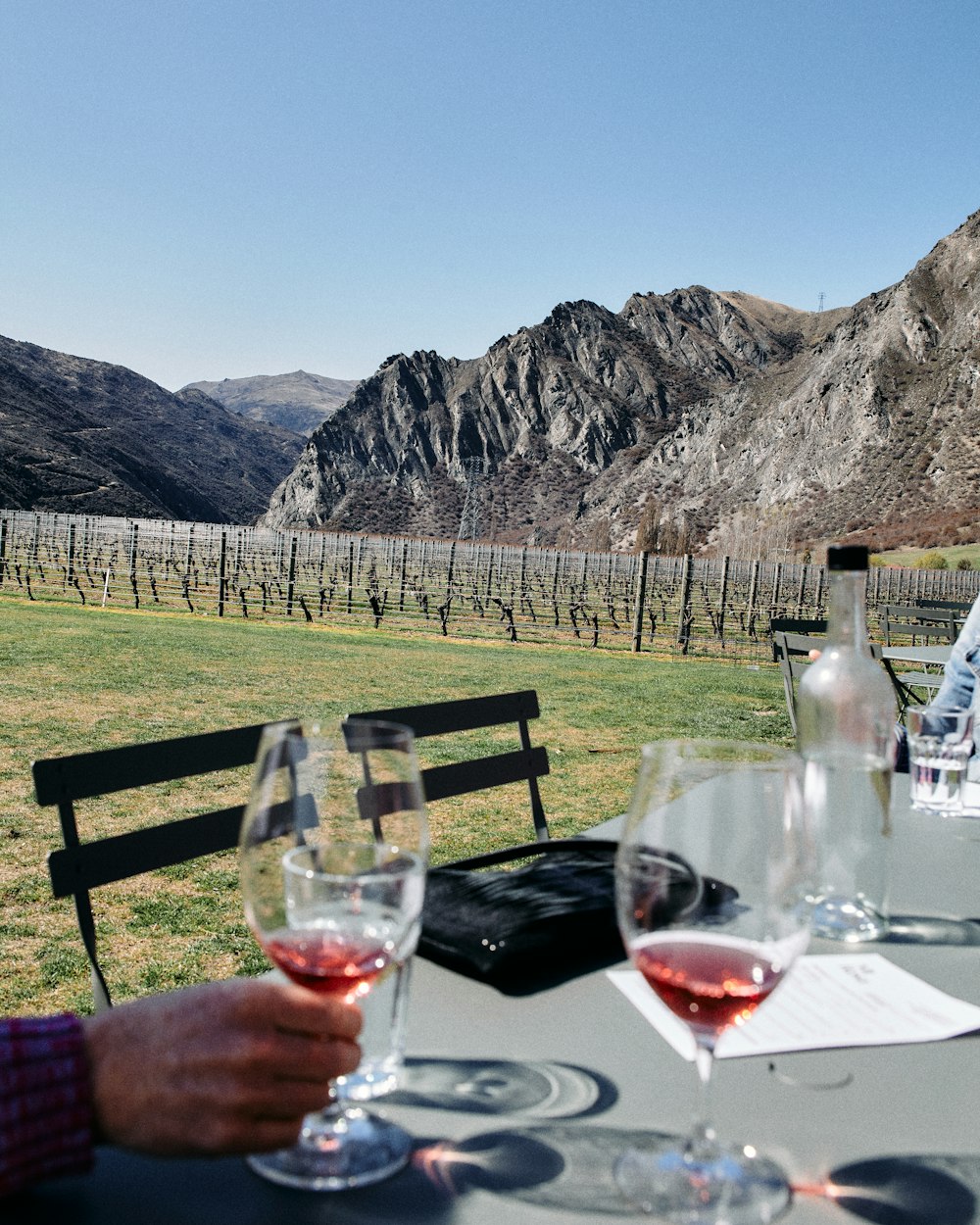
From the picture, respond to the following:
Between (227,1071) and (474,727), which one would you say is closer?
(227,1071)

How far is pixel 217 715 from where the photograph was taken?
10.2 meters

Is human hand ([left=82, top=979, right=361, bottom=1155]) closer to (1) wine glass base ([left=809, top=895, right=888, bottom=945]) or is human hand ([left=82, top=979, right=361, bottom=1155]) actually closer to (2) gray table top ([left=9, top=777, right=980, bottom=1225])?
(2) gray table top ([left=9, top=777, right=980, bottom=1225])

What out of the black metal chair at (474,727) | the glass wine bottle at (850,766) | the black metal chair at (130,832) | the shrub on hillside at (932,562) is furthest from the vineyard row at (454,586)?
the glass wine bottle at (850,766)

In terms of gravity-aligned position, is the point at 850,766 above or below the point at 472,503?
below

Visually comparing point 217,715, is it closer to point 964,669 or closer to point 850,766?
point 964,669

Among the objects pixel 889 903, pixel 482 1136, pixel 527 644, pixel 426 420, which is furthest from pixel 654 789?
pixel 426 420

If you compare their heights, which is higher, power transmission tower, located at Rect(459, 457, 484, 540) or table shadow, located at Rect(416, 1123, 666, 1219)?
power transmission tower, located at Rect(459, 457, 484, 540)

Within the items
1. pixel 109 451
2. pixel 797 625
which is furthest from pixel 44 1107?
pixel 109 451

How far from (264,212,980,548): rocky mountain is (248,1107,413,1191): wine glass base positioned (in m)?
74.8

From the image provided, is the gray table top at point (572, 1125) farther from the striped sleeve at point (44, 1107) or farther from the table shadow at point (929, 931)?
the table shadow at point (929, 931)

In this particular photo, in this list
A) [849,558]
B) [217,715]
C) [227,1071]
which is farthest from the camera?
[217,715]

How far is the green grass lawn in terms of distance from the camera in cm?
440

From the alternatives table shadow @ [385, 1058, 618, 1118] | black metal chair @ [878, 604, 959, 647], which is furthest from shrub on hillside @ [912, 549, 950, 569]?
table shadow @ [385, 1058, 618, 1118]

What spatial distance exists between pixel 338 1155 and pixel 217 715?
9.77 metres
